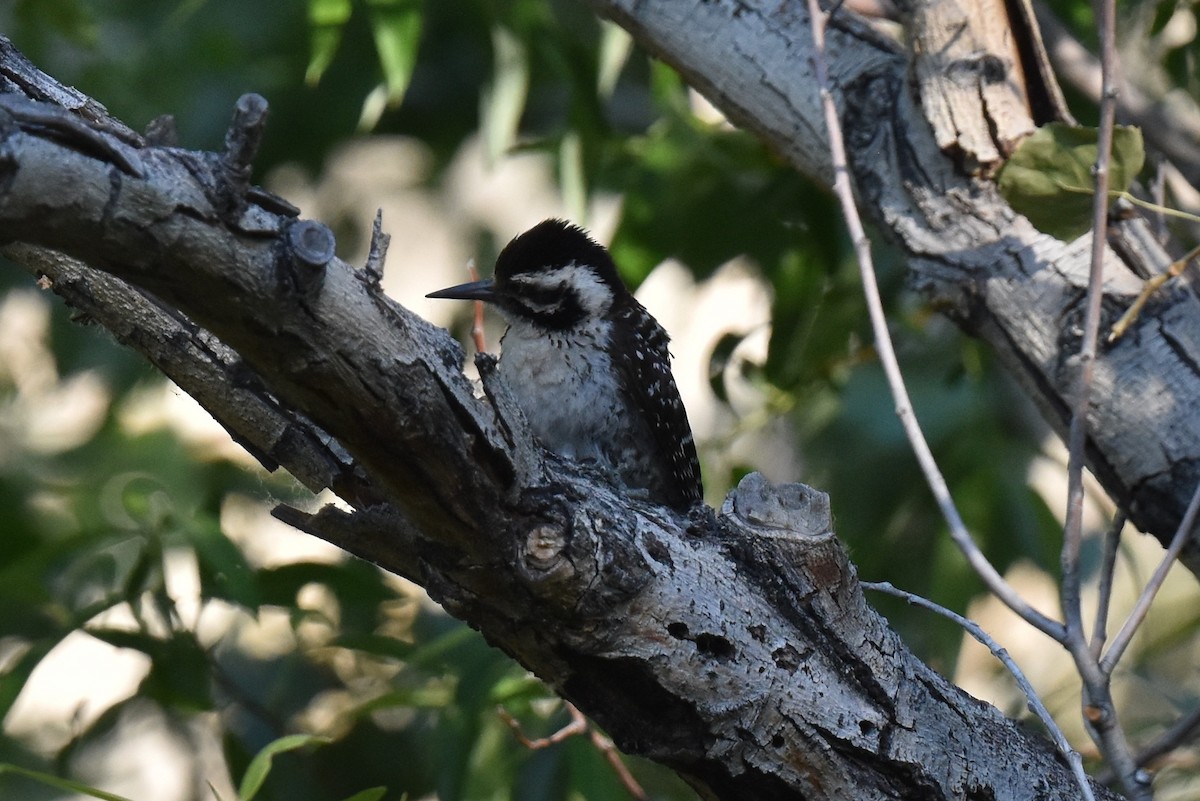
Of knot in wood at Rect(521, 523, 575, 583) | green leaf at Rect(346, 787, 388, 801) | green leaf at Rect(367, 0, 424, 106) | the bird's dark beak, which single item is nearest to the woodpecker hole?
knot in wood at Rect(521, 523, 575, 583)

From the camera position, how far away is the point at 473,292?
429 centimetres

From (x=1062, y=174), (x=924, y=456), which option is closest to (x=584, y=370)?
(x=1062, y=174)

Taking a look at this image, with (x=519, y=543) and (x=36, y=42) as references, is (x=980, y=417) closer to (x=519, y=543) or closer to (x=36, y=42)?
(x=519, y=543)

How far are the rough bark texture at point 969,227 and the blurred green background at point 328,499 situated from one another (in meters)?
0.76

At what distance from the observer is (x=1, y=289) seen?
21.8ft

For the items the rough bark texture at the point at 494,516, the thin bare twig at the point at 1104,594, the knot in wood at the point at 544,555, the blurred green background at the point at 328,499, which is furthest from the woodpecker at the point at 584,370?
Result: the knot in wood at the point at 544,555

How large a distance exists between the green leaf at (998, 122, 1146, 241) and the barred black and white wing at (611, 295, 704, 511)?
4.52 ft

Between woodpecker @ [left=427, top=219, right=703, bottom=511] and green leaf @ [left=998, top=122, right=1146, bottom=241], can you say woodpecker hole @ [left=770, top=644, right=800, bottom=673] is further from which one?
woodpecker @ [left=427, top=219, right=703, bottom=511]

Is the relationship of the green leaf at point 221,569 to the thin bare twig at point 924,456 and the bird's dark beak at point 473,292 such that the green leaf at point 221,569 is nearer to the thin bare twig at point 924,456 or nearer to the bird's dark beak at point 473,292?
the bird's dark beak at point 473,292

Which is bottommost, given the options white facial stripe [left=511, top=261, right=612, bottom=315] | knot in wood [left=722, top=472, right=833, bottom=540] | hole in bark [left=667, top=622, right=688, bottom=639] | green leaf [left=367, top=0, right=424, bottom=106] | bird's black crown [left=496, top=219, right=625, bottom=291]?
hole in bark [left=667, top=622, right=688, bottom=639]

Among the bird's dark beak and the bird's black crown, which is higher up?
the bird's black crown

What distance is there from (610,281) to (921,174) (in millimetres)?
1179

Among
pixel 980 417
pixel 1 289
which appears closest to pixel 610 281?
pixel 980 417

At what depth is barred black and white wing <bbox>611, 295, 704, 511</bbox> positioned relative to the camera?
4.15 metres
